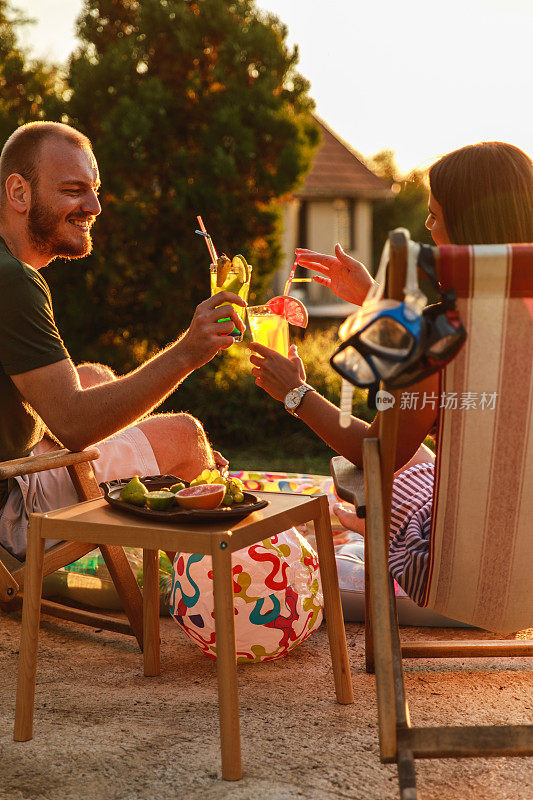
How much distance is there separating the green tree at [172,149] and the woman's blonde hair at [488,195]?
20.4 feet

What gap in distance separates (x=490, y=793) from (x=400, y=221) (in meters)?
26.0

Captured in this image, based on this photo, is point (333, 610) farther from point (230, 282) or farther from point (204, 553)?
point (230, 282)

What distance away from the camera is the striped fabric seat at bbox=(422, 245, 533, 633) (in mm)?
1938

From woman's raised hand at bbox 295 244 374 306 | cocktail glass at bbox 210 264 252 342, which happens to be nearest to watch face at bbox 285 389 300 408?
cocktail glass at bbox 210 264 252 342

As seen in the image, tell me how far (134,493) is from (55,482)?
35.7 inches

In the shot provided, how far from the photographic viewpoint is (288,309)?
9.37 ft

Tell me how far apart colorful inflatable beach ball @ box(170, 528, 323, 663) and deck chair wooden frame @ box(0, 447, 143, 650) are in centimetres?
17

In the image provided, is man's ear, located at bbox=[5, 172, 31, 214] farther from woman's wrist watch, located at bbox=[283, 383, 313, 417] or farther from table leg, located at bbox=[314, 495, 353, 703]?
table leg, located at bbox=[314, 495, 353, 703]

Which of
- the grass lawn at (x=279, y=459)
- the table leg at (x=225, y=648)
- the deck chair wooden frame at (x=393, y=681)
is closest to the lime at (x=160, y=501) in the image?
the table leg at (x=225, y=648)

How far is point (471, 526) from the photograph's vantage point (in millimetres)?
2137

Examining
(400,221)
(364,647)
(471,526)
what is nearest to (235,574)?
(364,647)

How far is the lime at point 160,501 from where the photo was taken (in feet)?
7.58

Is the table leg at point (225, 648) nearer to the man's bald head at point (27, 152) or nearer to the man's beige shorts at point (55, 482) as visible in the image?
the man's beige shorts at point (55, 482)

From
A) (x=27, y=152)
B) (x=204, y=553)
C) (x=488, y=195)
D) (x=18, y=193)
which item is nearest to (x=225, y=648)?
(x=204, y=553)
